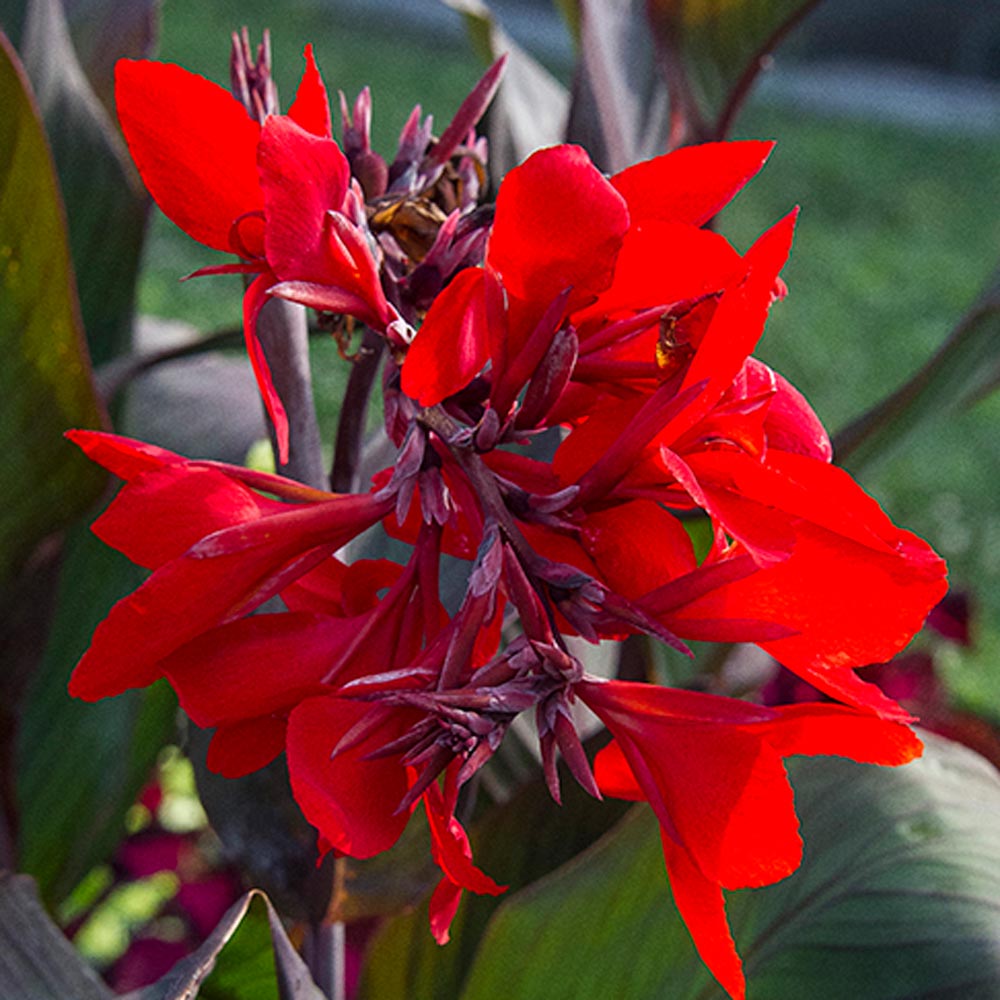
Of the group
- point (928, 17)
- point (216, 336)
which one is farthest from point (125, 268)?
point (928, 17)

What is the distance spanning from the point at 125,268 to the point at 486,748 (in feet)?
1.94

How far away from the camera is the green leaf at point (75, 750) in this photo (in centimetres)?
87

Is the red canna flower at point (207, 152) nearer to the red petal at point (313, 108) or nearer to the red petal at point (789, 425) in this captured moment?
the red petal at point (313, 108)

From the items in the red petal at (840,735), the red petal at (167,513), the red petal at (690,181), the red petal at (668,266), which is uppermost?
the red petal at (690,181)

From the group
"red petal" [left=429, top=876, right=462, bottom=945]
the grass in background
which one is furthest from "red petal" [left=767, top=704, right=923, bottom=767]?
the grass in background

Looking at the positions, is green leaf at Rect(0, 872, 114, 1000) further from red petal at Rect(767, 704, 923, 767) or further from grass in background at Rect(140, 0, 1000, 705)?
grass in background at Rect(140, 0, 1000, 705)

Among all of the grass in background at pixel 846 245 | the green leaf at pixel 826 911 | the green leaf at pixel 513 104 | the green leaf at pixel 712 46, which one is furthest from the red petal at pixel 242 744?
the grass in background at pixel 846 245

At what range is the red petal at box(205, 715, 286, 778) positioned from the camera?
39 cm

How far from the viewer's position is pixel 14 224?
1.99 feet

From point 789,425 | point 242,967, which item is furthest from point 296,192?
point 242,967

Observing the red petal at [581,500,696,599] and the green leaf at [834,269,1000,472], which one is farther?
the green leaf at [834,269,1000,472]

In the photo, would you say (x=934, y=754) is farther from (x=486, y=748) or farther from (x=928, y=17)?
(x=928, y=17)

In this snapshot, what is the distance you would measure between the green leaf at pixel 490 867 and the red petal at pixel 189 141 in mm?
434

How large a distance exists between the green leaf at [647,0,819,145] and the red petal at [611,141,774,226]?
52cm
